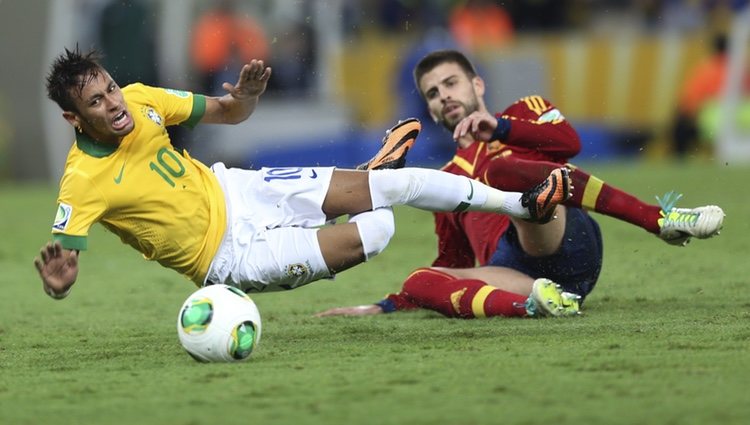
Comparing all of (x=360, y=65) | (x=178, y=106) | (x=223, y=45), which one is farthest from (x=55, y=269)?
(x=360, y=65)

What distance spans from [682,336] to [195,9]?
47.5 ft

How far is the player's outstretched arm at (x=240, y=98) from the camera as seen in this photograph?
22.8 ft

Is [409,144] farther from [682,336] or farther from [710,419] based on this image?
[710,419]

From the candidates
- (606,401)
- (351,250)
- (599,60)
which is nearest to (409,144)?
(351,250)

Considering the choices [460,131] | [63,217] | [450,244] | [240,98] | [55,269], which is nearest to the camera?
[55,269]

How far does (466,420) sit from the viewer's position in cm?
442

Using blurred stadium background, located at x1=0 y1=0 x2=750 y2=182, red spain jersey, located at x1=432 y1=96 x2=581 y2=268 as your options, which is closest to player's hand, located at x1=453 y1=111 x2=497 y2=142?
red spain jersey, located at x1=432 y1=96 x2=581 y2=268

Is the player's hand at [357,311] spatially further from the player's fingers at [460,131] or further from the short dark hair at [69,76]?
the short dark hair at [69,76]

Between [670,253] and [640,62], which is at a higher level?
[640,62]

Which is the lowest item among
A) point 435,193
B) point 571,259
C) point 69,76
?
point 571,259

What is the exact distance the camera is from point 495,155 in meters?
7.47

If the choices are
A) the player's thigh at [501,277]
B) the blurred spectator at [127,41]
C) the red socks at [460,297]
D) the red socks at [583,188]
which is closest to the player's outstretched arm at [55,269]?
the red socks at [460,297]

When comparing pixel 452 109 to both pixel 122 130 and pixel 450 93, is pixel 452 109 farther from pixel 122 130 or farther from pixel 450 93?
pixel 122 130

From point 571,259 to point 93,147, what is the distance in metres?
2.61
